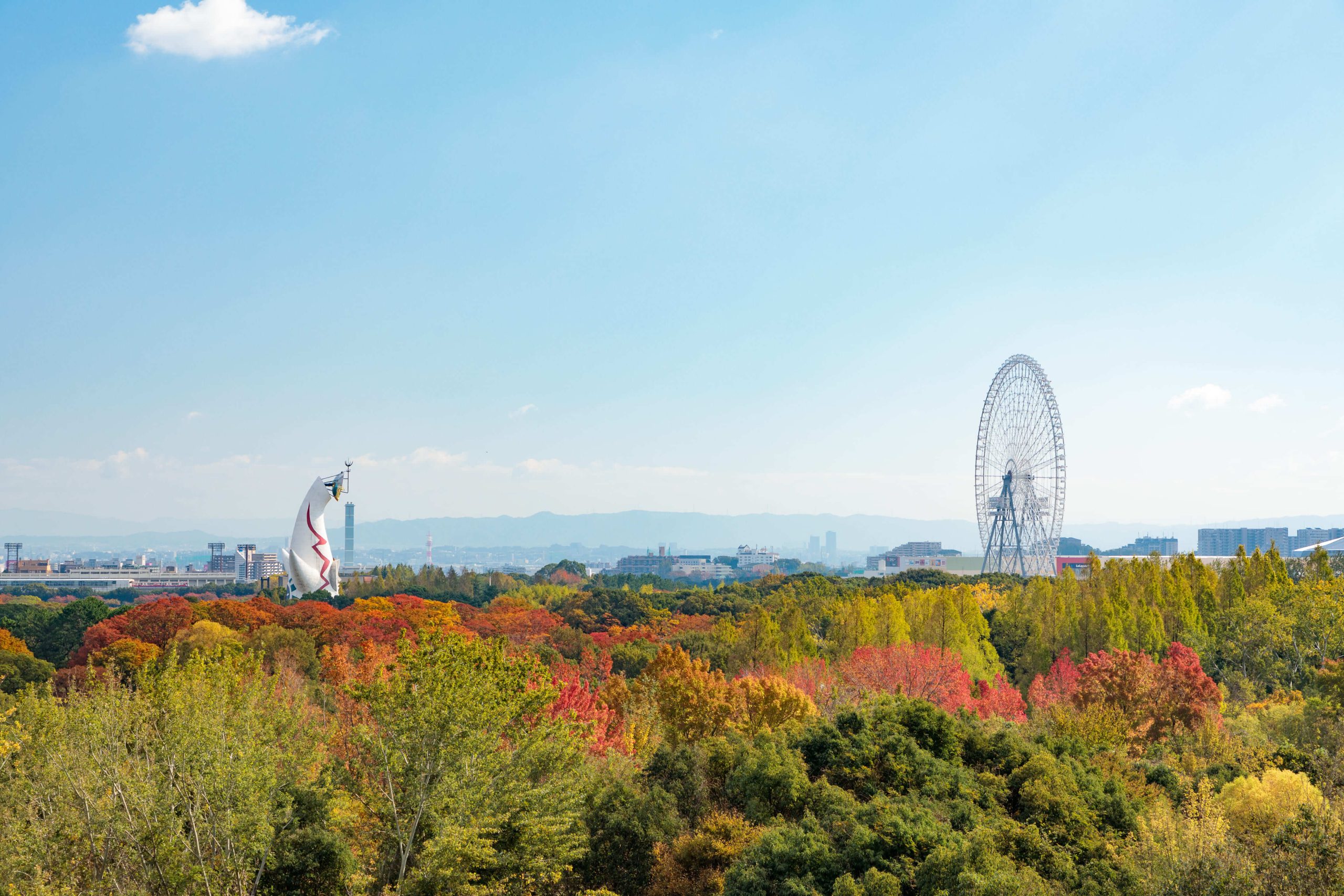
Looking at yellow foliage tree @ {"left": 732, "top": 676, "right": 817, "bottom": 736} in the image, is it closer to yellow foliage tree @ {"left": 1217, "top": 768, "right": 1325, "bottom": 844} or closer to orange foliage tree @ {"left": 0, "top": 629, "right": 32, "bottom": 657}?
yellow foliage tree @ {"left": 1217, "top": 768, "right": 1325, "bottom": 844}

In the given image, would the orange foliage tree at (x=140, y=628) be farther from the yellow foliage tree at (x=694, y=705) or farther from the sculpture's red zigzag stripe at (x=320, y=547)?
the yellow foliage tree at (x=694, y=705)

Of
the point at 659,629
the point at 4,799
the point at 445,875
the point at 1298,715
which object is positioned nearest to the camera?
the point at 445,875

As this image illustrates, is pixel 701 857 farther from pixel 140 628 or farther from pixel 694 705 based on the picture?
pixel 140 628

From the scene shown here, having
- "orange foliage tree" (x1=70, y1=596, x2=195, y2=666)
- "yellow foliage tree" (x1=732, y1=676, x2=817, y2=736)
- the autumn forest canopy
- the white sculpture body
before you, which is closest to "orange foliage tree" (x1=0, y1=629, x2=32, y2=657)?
"orange foliage tree" (x1=70, y1=596, x2=195, y2=666)

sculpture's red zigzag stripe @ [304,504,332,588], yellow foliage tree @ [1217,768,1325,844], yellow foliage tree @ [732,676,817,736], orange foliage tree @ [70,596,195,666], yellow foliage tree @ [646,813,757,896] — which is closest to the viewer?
yellow foliage tree @ [1217,768,1325,844]

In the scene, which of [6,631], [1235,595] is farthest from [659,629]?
[6,631]

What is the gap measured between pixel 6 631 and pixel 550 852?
50626mm

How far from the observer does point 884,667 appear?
37188mm

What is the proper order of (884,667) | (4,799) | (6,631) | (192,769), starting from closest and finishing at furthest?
(192,769)
(4,799)
(884,667)
(6,631)

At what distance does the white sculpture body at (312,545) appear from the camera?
5044 cm

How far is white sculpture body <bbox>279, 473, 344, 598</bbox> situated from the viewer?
50438mm

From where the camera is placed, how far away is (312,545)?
52.9 metres

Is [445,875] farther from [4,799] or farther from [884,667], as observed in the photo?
[884,667]

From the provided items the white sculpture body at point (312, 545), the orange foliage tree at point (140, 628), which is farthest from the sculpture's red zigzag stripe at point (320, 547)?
the orange foliage tree at point (140, 628)
